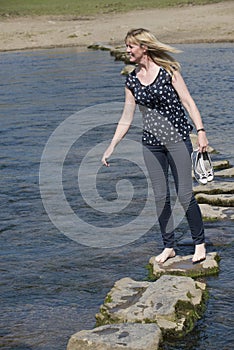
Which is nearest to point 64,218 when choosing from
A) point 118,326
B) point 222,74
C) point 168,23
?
point 118,326

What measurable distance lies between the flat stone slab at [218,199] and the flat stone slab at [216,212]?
0.21 m

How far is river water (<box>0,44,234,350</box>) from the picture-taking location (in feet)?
19.2

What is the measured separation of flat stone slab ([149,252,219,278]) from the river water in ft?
0.33

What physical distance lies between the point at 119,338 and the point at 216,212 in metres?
3.21

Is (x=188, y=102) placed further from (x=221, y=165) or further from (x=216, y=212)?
(x=221, y=165)

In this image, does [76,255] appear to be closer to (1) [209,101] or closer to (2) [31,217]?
(2) [31,217]

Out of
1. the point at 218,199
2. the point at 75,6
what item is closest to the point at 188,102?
the point at 218,199

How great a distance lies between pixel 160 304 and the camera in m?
5.79

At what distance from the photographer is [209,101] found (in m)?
16.4

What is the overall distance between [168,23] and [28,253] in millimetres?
31511

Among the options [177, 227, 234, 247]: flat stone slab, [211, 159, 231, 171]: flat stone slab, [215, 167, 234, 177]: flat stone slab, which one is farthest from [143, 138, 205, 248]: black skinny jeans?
[211, 159, 231, 171]: flat stone slab

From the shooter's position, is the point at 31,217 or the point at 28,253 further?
the point at 31,217

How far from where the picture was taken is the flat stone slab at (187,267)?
6613 millimetres

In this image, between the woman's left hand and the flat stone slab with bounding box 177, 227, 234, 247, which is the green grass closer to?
the flat stone slab with bounding box 177, 227, 234, 247
